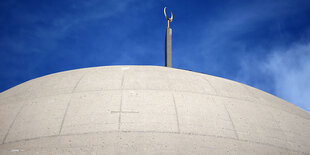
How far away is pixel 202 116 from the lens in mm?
11227

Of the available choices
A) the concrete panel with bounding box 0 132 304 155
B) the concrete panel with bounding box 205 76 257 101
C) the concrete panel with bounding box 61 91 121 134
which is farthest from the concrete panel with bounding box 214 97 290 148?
the concrete panel with bounding box 61 91 121 134

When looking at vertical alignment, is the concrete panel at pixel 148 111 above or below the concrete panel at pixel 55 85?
below

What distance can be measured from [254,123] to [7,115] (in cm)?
1108

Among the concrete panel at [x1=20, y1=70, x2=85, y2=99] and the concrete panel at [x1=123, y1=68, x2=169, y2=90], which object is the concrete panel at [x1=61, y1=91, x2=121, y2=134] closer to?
the concrete panel at [x1=123, y1=68, x2=169, y2=90]

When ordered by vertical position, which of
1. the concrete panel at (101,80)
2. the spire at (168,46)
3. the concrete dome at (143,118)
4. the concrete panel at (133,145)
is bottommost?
the concrete panel at (133,145)

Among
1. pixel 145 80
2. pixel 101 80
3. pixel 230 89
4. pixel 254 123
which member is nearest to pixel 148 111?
pixel 145 80

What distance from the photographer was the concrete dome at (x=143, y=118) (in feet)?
31.8

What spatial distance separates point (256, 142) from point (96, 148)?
6187mm

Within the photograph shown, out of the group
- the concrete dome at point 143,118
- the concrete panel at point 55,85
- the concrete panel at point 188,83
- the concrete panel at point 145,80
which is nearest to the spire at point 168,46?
the concrete panel at point 188,83

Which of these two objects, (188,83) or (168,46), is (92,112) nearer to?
(188,83)

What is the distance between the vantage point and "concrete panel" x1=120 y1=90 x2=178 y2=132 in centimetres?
1033

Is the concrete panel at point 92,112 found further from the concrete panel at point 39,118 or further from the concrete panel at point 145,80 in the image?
the concrete panel at point 145,80

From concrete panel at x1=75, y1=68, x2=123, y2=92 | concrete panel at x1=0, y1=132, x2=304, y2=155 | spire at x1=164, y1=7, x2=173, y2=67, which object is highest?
spire at x1=164, y1=7, x2=173, y2=67

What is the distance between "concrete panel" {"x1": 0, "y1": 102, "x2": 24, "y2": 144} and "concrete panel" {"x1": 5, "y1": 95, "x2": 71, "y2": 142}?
258 mm
